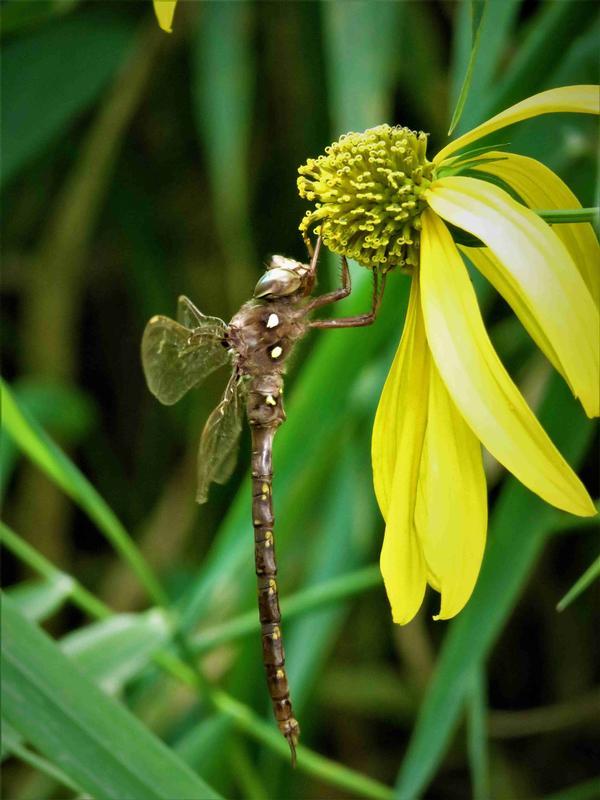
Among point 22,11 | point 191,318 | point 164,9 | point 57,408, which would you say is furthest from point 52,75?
point 164,9

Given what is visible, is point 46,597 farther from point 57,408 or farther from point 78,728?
point 57,408

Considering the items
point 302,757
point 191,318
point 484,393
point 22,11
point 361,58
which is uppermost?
point 22,11

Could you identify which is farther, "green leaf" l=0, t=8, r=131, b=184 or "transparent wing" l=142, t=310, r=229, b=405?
"green leaf" l=0, t=8, r=131, b=184

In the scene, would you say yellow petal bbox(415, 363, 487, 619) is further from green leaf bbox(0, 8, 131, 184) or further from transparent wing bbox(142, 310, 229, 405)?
green leaf bbox(0, 8, 131, 184)

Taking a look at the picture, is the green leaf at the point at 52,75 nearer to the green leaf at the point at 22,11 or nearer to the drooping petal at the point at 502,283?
the green leaf at the point at 22,11

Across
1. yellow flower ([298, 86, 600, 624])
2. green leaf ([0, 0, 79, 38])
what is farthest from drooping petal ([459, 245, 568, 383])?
green leaf ([0, 0, 79, 38])

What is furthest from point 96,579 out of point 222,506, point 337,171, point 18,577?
point 337,171
